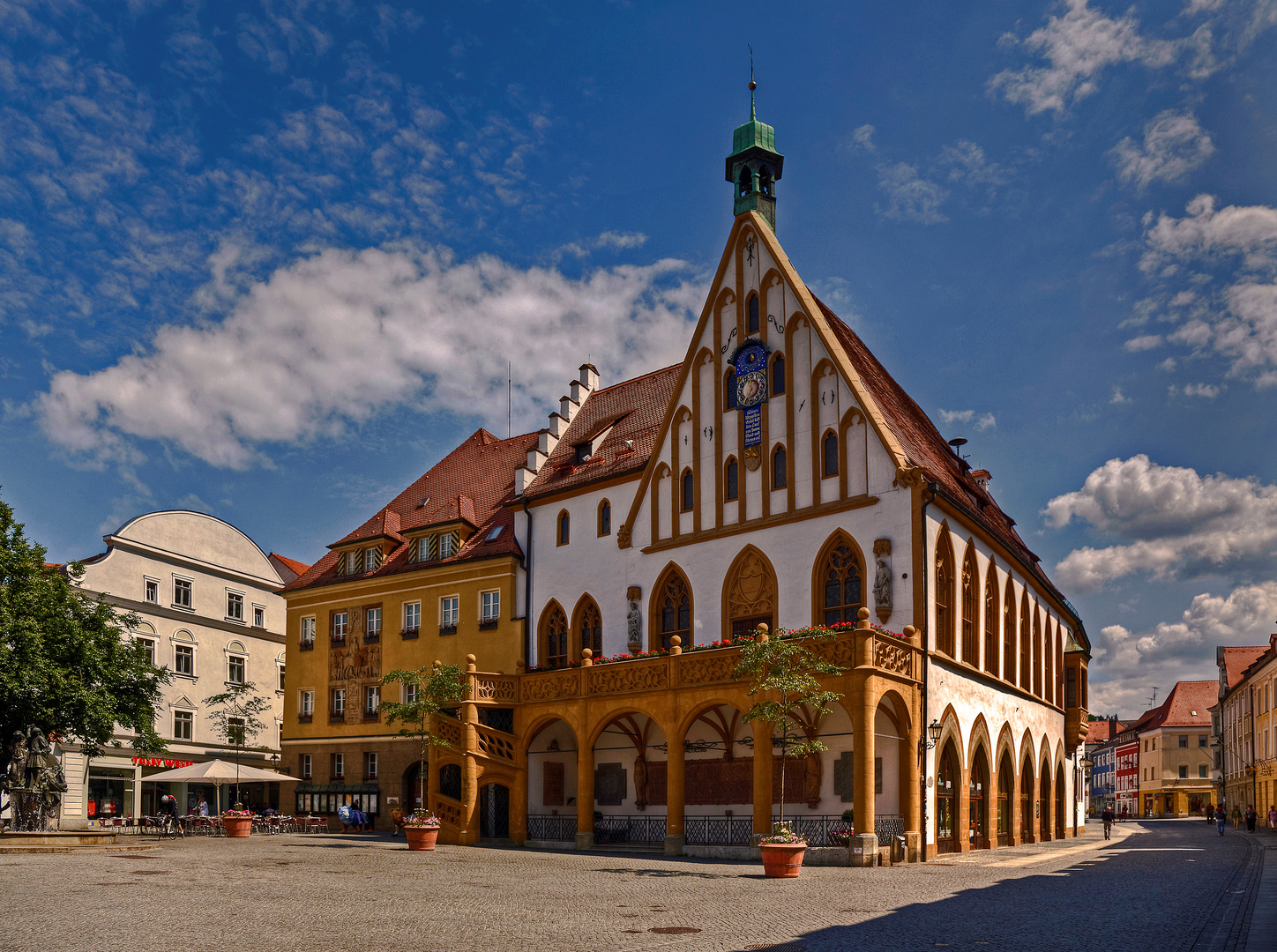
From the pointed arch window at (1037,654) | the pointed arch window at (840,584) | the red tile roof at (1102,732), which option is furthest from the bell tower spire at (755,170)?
the red tile roof at (1102,732)

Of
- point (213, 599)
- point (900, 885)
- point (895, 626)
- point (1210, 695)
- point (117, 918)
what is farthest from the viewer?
point (1210, 695)

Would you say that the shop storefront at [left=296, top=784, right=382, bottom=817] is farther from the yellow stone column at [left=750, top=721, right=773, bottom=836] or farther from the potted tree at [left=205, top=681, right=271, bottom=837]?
the yellow stone column at [left=750, top=721, right=773, bottom=836]

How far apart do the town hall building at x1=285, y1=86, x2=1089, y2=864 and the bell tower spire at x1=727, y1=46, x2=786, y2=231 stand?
0.30 ft

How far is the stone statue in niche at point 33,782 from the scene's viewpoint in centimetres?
3155

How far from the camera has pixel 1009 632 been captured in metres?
38.0

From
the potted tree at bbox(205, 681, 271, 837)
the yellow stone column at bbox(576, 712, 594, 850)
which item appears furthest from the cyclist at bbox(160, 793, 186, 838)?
the yellow stone column at bbox(576, 712, 594, 850)

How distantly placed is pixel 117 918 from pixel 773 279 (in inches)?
1024

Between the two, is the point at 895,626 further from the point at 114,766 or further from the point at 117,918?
the point at 114,766

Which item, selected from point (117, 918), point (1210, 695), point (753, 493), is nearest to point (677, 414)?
point (753, 493)

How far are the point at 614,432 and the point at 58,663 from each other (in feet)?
65.0

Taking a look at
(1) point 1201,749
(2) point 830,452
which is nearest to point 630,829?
(2) point 830,452

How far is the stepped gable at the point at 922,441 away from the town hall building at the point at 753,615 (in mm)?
192

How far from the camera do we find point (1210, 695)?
118 metres

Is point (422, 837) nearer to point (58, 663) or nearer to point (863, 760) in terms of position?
point (863, 760)
